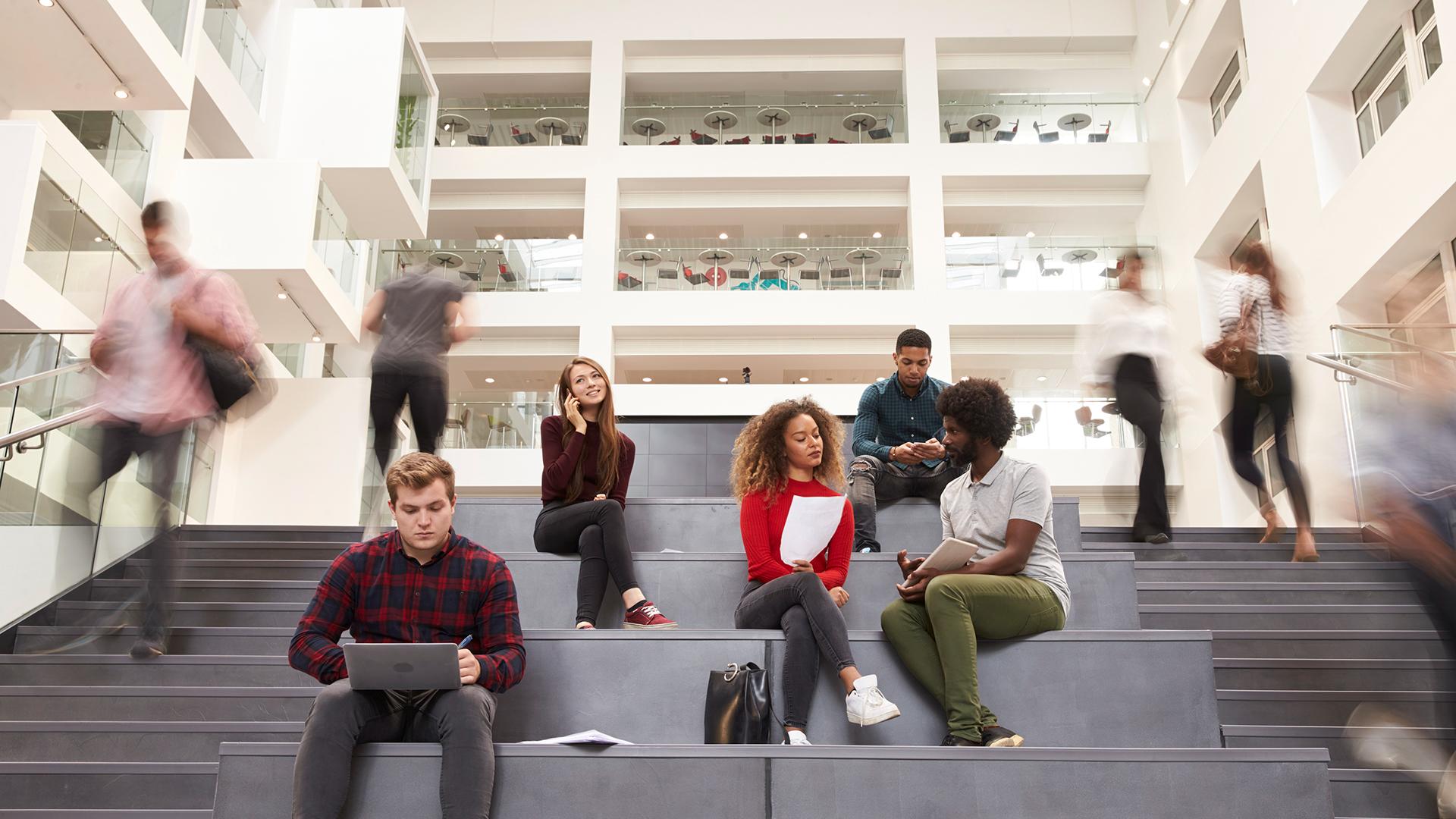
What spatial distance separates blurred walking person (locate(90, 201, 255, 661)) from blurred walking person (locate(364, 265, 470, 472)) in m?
0.68

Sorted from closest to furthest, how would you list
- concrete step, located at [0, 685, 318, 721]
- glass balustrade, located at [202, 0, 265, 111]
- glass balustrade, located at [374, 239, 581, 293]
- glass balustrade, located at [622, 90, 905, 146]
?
concrete step, located at [0, 685, 318, 721] < glass balustrade, located at [202, 0, 265, 111] < glass balustrade, located at [374, 239, 581, 293] < glass balustrade, located at [622, 90, 905, 146]

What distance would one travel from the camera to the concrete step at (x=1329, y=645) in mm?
4180

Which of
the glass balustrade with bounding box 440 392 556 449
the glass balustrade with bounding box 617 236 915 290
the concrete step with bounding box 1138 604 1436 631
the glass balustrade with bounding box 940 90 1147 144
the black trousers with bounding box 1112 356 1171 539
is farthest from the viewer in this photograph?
the glass balustrade with bounding box 940 90 1147 144

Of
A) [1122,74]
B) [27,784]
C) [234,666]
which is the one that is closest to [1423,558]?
[234,666]

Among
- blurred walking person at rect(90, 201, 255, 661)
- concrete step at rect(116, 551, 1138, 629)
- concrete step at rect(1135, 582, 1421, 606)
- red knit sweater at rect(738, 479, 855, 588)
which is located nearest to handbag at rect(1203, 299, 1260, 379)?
concrete step at rect(1135, 582, 1421, 606)

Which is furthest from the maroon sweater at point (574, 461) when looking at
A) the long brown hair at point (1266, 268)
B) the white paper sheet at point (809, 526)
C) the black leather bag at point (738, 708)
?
A: the long brown hair at point (1266, 268)

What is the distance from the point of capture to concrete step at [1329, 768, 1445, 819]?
322 cm

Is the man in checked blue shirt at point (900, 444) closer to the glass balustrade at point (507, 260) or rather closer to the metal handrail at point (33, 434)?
the metal handrail at point (33, 434)

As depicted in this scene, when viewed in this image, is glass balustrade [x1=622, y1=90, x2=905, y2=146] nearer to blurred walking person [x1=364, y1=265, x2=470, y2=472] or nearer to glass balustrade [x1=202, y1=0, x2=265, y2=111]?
glass balustrade [x1=202, y1=0, x2=265, y2=111]

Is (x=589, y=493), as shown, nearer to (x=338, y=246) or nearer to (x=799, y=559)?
(x=799, y=559)

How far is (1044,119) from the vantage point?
666 inches

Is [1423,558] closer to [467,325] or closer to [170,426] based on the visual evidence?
[467,325]

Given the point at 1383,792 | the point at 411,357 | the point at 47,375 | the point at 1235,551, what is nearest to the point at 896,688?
the point at 1383,792

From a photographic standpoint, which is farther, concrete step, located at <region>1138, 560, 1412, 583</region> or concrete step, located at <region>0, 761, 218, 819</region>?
concrete step, located at <region>1138, 560, 1412, 583</region>
